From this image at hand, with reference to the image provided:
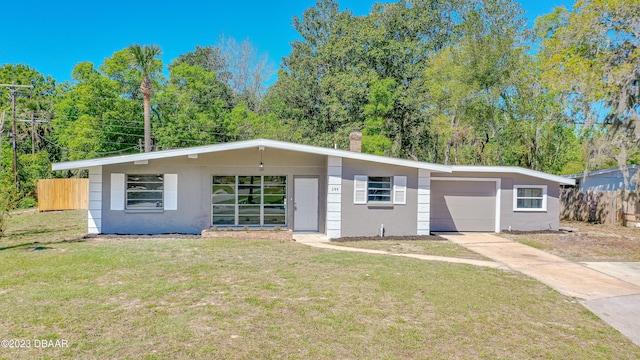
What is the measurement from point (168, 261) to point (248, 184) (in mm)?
5434

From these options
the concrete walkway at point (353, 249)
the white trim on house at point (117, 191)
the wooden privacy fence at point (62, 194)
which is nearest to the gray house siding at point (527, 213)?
the concrete walkway at point (353, 249)

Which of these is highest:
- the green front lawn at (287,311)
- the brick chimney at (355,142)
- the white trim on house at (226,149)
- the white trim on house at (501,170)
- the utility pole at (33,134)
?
the utility pole at (33,134)

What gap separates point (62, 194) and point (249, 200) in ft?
47.4

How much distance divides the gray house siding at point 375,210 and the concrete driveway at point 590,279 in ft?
6.51

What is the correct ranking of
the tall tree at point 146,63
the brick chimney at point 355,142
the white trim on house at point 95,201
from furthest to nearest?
the tall tree at point 146,63
the brick chimney at point 355,142
the white trim on house at point 95,201

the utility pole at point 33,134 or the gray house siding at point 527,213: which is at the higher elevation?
the utility pole at point 33,134

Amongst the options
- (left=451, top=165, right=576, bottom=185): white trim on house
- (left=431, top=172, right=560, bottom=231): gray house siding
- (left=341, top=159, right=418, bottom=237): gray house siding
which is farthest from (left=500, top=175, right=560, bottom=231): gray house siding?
(left=341, top=159, right=418, bottom=237): gray house siding

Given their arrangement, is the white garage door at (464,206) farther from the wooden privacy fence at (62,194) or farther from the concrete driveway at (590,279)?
the wooden privacy fence at (62,194)

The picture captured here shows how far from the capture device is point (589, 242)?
1221 cm

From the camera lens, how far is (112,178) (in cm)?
1251

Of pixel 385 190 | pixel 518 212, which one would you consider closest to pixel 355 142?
pixel 385 190

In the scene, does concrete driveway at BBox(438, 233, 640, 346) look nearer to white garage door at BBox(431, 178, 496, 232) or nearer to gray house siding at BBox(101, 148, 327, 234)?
white garage door at BBox(431, 178, 496, 232)

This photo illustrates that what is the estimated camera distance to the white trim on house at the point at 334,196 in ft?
40.0

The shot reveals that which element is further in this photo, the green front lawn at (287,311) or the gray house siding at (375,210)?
the gray house siding at (375,210)
